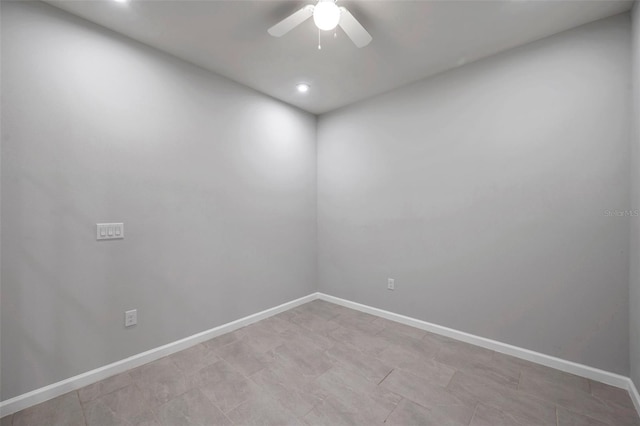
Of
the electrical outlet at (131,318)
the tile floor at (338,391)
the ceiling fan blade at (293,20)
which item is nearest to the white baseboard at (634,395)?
the tile floor at (338,391)

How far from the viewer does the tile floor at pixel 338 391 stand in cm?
158

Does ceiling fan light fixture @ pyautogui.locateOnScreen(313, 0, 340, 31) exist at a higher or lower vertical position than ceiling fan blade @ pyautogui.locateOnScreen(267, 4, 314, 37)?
lower

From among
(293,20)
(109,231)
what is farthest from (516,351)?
(109,231)

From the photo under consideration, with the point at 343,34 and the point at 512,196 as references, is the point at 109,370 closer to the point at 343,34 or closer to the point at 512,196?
the point at 343,34

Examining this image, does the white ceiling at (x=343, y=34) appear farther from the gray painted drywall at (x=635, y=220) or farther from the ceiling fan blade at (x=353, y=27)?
the gray painted drywall at (x=635, y=220)

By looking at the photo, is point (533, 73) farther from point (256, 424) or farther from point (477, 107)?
point (256, 424)

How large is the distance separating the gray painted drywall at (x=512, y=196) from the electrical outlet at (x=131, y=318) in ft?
7.67

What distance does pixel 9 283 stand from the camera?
164cm

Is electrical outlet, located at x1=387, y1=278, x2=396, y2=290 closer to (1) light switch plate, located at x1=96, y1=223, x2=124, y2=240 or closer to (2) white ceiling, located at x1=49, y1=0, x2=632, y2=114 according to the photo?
(2) white ceiling, located at x1=49, y1=0, x2=632, y2=114

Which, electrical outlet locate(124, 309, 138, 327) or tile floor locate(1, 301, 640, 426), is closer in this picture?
tile floor locate(1, 301, 640, 426)

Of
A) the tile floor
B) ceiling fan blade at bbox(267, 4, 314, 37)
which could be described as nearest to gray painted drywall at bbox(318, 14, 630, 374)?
the tile floor

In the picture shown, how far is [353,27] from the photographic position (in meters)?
1.72

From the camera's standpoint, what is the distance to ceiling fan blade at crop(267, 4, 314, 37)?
5.32 ft

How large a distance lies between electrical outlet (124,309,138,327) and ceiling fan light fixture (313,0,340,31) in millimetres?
2544
